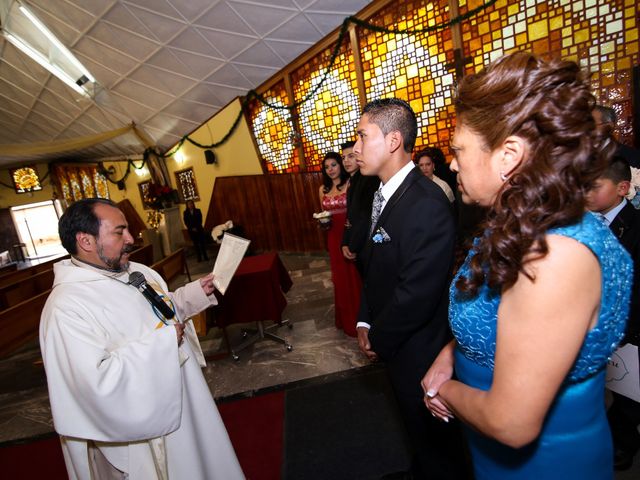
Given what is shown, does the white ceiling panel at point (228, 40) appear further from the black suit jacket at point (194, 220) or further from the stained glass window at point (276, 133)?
the black suit jacket at point (194, 220)

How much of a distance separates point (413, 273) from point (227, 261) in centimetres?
134

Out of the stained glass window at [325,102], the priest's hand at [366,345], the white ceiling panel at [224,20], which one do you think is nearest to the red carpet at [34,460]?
the priest's hand at [366,345]

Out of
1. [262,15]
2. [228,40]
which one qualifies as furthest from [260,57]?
[262,15]

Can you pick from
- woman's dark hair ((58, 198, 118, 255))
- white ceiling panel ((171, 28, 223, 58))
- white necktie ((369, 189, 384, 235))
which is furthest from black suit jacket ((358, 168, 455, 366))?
white ceiling panel ((171, 28, 223, 58))

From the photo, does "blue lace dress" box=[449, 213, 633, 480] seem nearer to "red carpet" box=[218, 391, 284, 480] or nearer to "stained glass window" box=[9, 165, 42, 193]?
"red carpet" box=[218, 391, 284, 480]

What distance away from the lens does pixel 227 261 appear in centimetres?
242

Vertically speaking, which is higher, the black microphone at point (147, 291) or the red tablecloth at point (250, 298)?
the black microphone at point (147, 291)

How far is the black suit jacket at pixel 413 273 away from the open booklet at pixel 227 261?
98 cm

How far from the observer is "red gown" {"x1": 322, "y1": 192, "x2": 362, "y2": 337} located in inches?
153

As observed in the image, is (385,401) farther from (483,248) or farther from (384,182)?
(483,248)

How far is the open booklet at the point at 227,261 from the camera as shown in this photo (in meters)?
2.28

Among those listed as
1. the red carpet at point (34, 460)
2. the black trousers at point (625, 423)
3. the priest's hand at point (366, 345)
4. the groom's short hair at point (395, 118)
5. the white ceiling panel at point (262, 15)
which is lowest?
the red carpet at point (34, 460)

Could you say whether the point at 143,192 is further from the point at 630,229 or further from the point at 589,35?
the point at 630,229

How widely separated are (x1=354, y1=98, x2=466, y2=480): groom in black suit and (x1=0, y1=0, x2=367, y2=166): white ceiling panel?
507 centimetres
